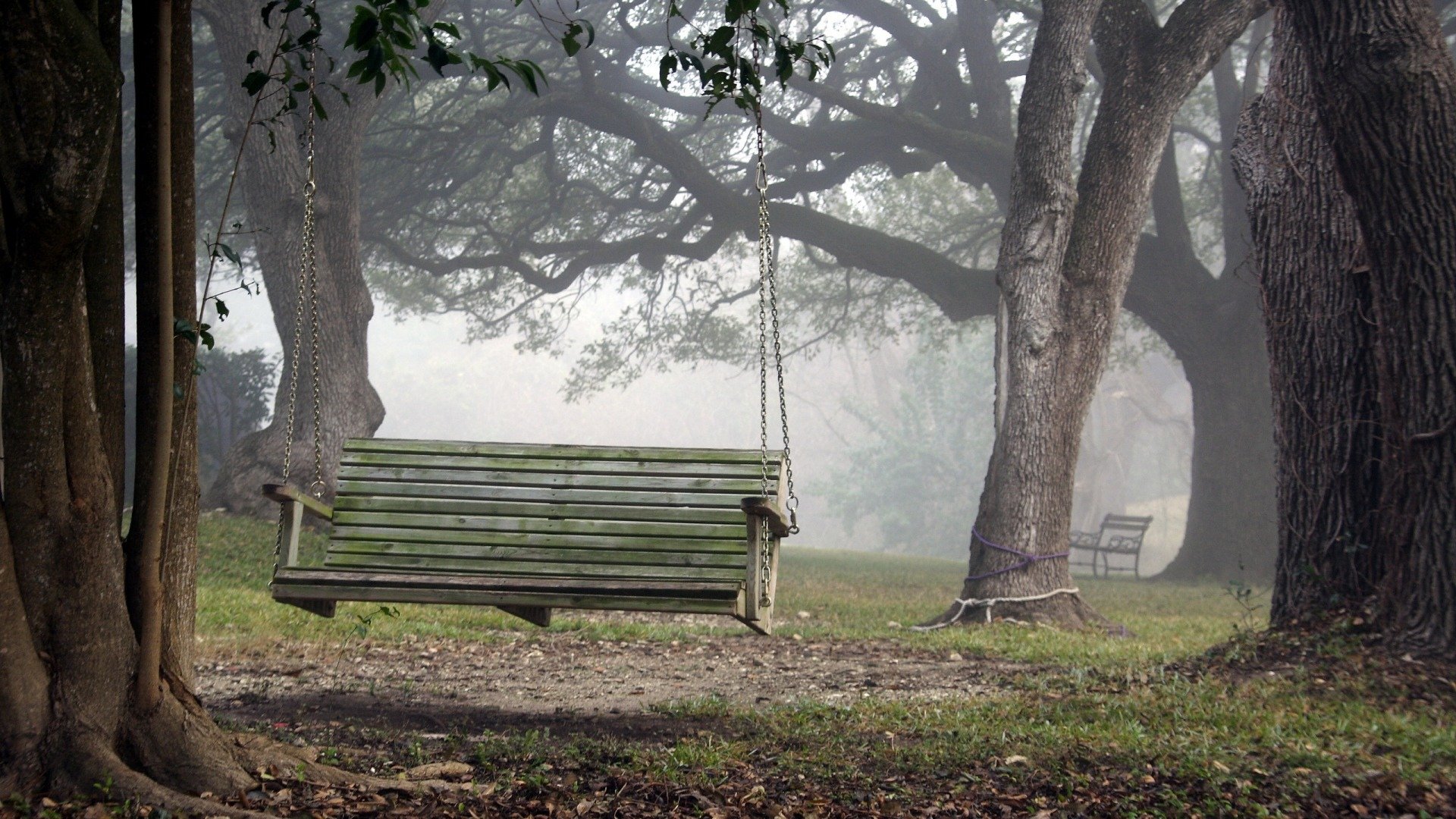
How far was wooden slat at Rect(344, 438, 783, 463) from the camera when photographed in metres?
5.34

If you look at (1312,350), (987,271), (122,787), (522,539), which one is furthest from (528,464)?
(987,271)

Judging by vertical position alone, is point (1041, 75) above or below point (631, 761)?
above

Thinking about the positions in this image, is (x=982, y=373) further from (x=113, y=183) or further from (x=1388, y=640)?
(x=113, y=183)

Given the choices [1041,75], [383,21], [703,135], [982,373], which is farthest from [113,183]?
[982,373]

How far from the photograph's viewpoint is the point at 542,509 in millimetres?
5355

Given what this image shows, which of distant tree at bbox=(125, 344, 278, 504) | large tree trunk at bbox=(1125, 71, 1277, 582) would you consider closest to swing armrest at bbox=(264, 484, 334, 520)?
distant tree at bbox=(125, 344, 278, 504)

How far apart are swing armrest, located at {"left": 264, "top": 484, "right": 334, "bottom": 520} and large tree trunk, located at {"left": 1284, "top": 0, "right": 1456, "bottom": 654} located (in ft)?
15.4

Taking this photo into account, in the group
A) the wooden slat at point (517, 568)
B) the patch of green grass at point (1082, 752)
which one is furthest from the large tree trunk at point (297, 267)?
the patch of green grass at point (1082, 752)

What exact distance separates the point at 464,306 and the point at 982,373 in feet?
84.5

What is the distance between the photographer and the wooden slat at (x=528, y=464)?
5.36 meters

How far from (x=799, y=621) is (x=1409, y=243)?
19.0 ft

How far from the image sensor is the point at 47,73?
2.86 meters

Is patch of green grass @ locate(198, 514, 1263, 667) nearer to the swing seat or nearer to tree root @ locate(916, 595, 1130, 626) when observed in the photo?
tree root @ locate(916, 595, 1130, 626)

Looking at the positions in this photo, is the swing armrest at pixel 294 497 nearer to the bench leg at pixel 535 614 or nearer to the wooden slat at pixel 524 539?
the wooden slat at pixel 524 539
